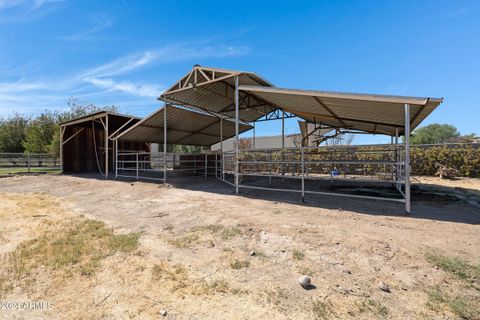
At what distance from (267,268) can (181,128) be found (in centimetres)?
1014

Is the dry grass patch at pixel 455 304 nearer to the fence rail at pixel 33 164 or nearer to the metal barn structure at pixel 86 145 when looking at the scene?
the metal barn structure at pixel 86 145

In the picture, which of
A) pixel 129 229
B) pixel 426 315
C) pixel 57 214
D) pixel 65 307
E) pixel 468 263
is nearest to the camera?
pixel 426 315

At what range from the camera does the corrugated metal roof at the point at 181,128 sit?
10.1 m

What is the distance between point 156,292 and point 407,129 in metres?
4.67

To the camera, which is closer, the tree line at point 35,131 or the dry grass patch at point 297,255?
the dry grass patch at point 297,255

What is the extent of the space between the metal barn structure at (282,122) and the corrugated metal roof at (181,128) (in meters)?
0.04

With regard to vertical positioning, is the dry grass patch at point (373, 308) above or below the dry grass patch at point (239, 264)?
below

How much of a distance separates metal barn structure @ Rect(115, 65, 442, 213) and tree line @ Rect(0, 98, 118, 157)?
1354 centimetres

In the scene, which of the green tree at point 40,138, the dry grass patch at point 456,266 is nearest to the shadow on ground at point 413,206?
the dry grass patch at point 456,266

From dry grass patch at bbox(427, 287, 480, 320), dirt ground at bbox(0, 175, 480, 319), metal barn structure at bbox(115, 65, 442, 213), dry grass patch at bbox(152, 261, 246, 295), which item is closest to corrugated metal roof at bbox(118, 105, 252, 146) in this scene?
metal barn structure at bbox(115, 65, 442, 213)

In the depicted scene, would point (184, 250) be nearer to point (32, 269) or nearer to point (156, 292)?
point (156, 292)

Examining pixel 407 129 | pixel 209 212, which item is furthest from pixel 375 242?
pixel 209 212

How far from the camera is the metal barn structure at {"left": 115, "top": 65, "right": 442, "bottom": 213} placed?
5.67 metres

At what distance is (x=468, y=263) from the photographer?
2502mm
